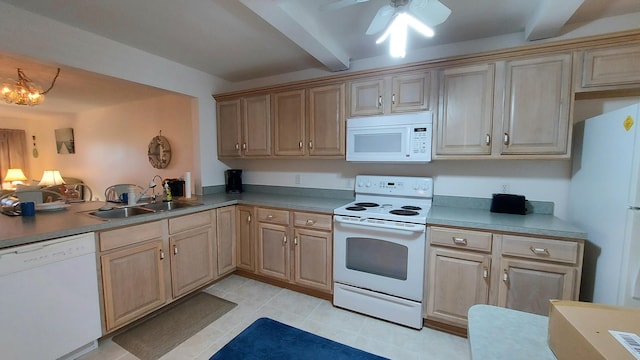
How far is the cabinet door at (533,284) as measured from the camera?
5.52 feet

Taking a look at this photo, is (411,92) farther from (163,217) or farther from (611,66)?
(163,217)

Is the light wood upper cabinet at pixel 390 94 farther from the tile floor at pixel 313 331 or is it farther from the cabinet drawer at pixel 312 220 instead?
the tile floor at pixel 313 331

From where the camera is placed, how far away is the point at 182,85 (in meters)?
2.87

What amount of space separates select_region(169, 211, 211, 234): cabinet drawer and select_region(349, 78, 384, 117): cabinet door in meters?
1.75

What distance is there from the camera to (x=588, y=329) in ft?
1.77

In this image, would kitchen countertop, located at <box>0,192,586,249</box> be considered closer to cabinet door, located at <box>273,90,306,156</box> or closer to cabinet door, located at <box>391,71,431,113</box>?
cabinet door, located at <box>273,90,306,156</box>

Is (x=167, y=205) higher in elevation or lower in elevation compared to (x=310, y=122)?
lower

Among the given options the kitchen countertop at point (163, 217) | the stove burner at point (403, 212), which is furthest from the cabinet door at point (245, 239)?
the stove burner at point (403, 212)

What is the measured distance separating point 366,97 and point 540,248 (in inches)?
68.6

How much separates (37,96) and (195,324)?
3145 mm

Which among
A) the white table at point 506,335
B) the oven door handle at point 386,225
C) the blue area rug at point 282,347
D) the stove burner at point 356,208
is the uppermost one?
the stove burner at point 356,208

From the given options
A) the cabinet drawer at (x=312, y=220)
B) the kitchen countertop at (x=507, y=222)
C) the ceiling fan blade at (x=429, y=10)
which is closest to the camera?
the ceiling fan blade at (x=429, y=10)

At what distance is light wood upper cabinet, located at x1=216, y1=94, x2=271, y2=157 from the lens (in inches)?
116

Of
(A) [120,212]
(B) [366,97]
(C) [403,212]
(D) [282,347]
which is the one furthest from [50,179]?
(C) [403,212]
